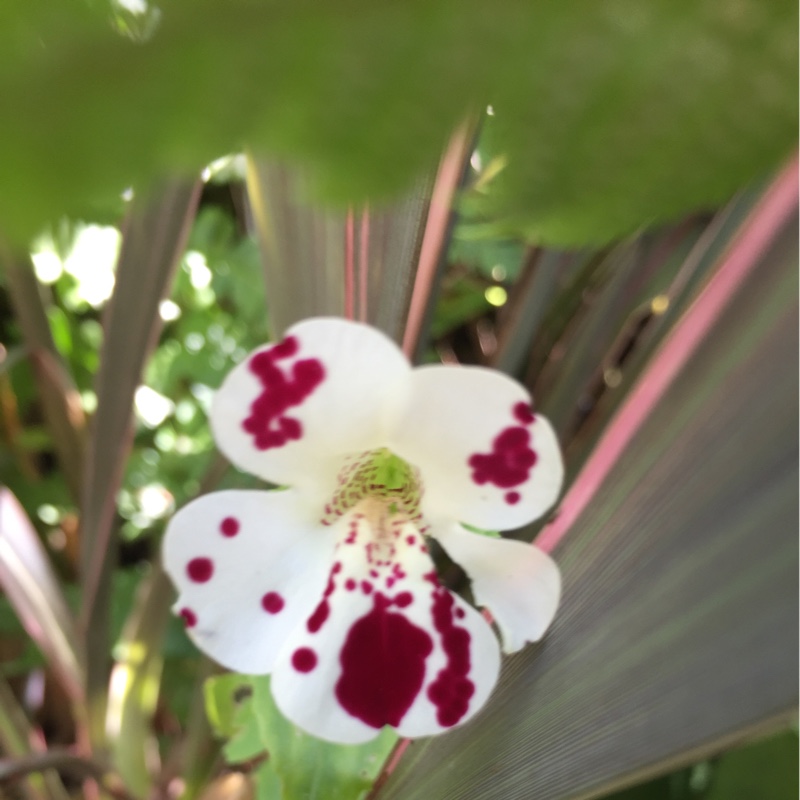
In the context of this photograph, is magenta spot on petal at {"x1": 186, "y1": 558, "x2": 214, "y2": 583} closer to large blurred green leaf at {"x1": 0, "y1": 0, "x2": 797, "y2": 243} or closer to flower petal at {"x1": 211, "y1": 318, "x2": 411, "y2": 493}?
flower petal at {"x1": 211, "y1": 318, "x2": 411, "y2": 493}

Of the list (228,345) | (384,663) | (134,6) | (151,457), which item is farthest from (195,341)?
(134,6)

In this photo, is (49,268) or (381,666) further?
(49,268)

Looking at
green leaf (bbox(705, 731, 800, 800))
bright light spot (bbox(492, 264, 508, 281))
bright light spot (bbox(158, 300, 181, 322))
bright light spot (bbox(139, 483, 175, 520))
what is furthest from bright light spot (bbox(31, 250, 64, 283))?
green leaf (bbox(705, 731, 800, 800))

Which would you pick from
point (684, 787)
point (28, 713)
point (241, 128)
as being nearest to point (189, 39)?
point (241, 128)

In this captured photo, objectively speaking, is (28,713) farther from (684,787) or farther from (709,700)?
(709,700)

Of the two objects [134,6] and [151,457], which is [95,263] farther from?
[134,6]

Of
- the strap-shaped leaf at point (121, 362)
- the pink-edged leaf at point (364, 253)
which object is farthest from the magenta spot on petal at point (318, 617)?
the strap-shaped leaf at point (121, 362)
